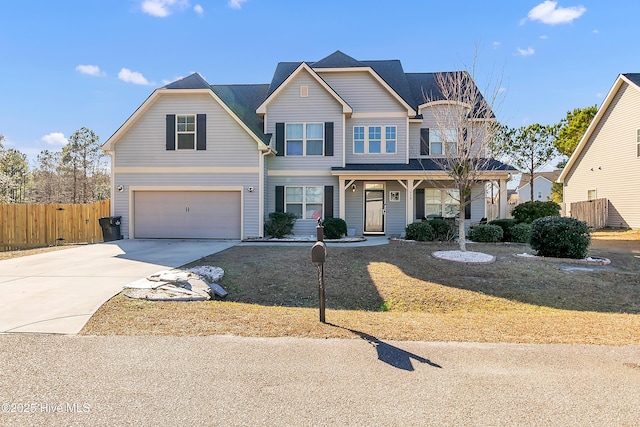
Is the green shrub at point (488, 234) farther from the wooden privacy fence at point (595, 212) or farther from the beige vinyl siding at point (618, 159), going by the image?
the wooden privacy fence at point (595, 212)

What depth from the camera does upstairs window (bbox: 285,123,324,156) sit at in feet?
53.5

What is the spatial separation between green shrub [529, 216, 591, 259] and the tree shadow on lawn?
30.1 inches

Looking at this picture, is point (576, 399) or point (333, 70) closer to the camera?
point (576, 399)

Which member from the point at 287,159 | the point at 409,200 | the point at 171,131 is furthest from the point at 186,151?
the point at 409,200

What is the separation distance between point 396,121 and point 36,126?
31.1m

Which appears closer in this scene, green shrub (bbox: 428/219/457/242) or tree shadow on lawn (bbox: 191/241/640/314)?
tree shadow on lawn (bbox: 191/241/640/314)

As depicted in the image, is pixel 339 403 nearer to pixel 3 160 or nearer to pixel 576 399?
pixel 576 399

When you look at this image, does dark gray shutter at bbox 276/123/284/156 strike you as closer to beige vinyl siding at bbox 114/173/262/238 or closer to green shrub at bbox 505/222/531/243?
beige vinyl siding at bbox 114/173/262/238

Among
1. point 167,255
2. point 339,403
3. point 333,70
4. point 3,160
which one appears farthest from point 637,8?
point 3,160

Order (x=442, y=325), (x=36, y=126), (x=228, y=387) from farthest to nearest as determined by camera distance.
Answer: (x=36, y=126), (x=442, y=325), (x=228, y=387)

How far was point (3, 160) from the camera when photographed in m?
27.0

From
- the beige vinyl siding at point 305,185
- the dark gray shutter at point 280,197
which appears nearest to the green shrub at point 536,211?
the beige vinyl siding at point 305,185

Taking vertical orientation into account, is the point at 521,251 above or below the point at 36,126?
below

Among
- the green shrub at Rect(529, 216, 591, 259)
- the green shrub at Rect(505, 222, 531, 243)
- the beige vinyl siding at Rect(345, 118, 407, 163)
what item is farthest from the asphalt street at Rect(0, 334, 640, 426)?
the beige vinyl siding at Rect(345, 118, 407, 163)
